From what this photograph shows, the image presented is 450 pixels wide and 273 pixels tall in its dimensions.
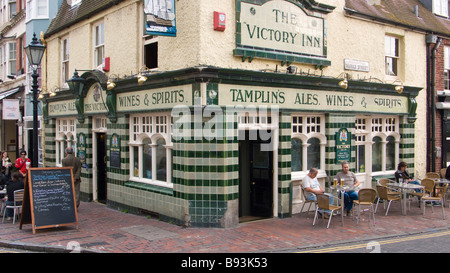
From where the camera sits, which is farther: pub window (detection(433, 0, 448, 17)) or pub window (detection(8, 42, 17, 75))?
pub window (detection(8, 42, 17, 75))

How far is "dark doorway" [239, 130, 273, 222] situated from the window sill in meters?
2.06

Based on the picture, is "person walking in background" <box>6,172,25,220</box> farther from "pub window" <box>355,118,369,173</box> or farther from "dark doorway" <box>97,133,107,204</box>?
"pub window" <box>355,118,369,173</box>

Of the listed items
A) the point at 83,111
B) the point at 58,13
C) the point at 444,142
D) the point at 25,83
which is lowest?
the point at 444,142

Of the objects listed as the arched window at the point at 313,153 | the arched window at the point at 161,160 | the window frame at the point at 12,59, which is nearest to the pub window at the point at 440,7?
the arched window at the point at 313,153

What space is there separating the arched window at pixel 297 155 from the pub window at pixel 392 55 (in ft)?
15.5

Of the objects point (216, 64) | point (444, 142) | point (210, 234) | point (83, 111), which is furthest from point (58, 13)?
point (444, 142)

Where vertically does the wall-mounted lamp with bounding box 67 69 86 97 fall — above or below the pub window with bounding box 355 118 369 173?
above

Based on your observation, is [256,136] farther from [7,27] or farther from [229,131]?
[7,27]

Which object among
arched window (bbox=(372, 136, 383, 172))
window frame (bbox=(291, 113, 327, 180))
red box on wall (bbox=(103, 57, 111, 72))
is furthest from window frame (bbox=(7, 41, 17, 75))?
arched window (bbox=(372, 136, 383, 172))

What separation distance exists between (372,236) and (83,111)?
1023cm

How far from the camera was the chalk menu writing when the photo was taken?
9.92 metres

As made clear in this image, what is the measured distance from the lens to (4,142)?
81.9ft

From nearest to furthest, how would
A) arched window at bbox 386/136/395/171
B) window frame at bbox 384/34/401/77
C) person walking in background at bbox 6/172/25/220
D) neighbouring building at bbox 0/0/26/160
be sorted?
person walking in background at bbox 6/172/25/220
window frame at bbox 384/34/401/77
arched window at bbox 386/136/395/171
neighbouring building at bbox 0/0/26/160

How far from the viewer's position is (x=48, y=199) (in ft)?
33.2
